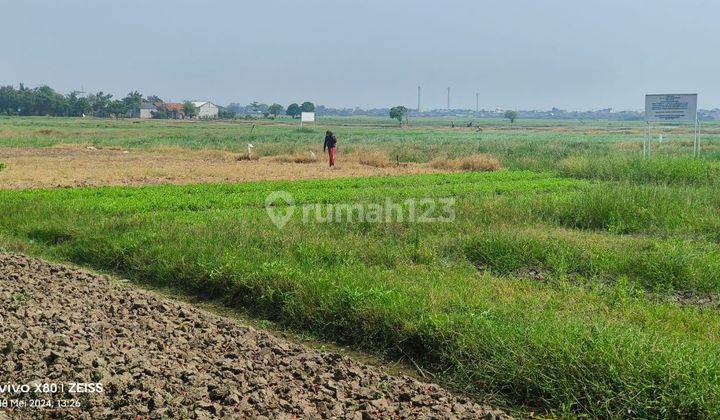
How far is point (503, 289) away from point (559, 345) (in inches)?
110

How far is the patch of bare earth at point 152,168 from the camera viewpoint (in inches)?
948

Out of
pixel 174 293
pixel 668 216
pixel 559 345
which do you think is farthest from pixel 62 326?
pixel 668 216

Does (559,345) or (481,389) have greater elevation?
(559,345)

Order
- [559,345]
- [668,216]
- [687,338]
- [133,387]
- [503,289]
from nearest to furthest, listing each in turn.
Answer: [133,387] < [559,345] < [687,338] < [503,289] < [668,216]

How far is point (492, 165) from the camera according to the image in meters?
29.5

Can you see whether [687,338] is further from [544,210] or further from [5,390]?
[544,210]

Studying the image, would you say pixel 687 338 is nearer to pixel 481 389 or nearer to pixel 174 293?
pixel 481 389

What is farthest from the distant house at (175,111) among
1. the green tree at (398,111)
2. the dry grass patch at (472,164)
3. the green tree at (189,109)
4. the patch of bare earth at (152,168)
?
the dry grass patch at (472,164)

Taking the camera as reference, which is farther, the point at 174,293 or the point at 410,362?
the point at 174,293

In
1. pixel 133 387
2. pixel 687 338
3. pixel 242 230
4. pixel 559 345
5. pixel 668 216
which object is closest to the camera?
pixel 133 387
